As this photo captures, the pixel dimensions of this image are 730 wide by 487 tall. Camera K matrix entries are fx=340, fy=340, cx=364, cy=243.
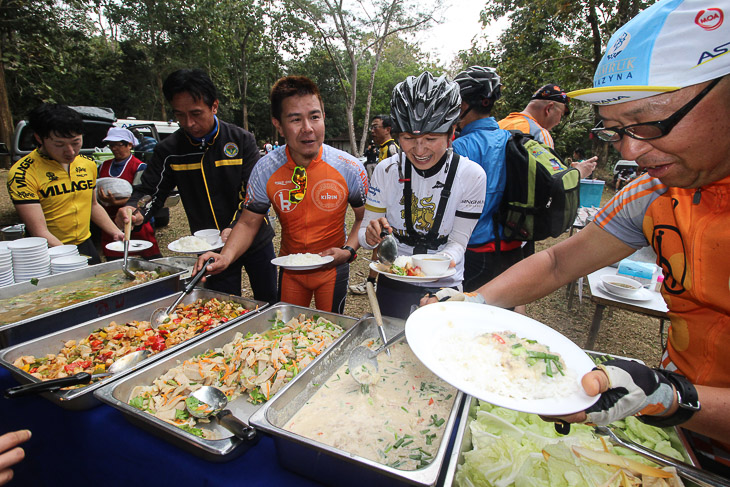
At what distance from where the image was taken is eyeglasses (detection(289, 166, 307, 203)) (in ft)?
8.80

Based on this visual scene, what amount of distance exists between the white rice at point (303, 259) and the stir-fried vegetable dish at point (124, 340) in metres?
0.45

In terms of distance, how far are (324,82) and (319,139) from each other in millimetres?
36204

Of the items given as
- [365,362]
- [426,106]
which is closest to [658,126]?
[426,106]

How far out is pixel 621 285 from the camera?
3016mm

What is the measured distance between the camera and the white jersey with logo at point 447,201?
87.1 inches

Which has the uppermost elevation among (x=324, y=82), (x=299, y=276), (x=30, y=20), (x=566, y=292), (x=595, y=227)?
(x=324, y=82)

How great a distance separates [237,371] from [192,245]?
133 cm

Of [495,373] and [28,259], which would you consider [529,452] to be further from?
[28,259]

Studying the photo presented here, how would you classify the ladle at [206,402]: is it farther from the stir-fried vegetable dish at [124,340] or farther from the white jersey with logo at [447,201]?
the white jersey with logo at [447,201]

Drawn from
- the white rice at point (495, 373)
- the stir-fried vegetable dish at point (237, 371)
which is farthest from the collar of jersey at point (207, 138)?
the white rice at point (495, 373)

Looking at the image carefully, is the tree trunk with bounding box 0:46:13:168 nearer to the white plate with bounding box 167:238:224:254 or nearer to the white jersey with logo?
the white plate with bounding box 167:238:224:254

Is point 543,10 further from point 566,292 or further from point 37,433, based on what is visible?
point 37,433

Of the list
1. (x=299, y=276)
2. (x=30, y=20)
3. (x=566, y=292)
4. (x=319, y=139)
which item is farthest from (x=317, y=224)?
(x=30, y=20)

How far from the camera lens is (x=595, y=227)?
1.58 meters
